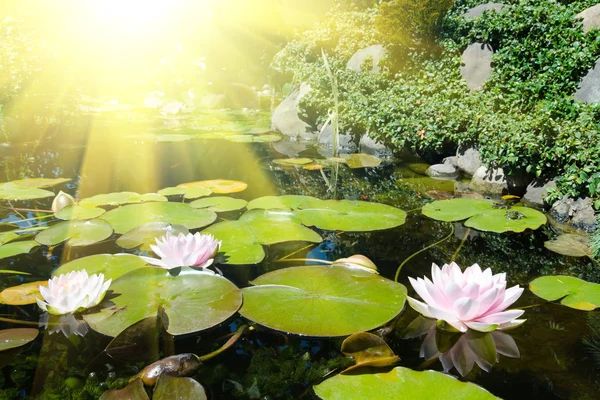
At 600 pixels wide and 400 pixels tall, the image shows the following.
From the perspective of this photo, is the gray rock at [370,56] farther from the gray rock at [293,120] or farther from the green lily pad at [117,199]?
the green lily pad at [117,199]

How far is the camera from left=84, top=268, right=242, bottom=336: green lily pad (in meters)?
1.29

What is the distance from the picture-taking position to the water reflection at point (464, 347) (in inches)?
47.0

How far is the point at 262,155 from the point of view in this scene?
504 cm

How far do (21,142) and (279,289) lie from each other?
5.67m

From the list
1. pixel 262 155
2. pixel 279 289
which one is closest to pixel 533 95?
pixel 262 155

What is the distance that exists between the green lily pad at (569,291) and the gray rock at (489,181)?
191cm

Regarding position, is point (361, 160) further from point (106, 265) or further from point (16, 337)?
point (16, 337)

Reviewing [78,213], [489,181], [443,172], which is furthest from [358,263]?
[443,172]

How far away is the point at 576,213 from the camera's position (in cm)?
271

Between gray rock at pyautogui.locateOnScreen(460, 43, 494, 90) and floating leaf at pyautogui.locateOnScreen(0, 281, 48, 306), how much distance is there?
16.2ft

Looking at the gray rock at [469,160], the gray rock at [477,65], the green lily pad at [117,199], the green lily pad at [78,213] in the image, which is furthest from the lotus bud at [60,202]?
the gray rock at [477,65]

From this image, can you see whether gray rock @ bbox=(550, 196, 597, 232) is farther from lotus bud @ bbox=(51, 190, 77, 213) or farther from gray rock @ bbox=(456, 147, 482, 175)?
lotus bud @ bbox=(51, 190, 77, 213)

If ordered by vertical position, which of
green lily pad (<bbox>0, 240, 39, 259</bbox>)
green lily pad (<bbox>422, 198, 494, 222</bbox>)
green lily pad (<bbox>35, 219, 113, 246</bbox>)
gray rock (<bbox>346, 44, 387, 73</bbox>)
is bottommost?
green lily pad (<bbox>0, 240, 39, 259</bbox>)

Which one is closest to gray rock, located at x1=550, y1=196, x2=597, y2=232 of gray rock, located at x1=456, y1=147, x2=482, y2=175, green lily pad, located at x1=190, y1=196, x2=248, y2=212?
gray rock, located at x1=456, y1=147, x2=482, y2=175
